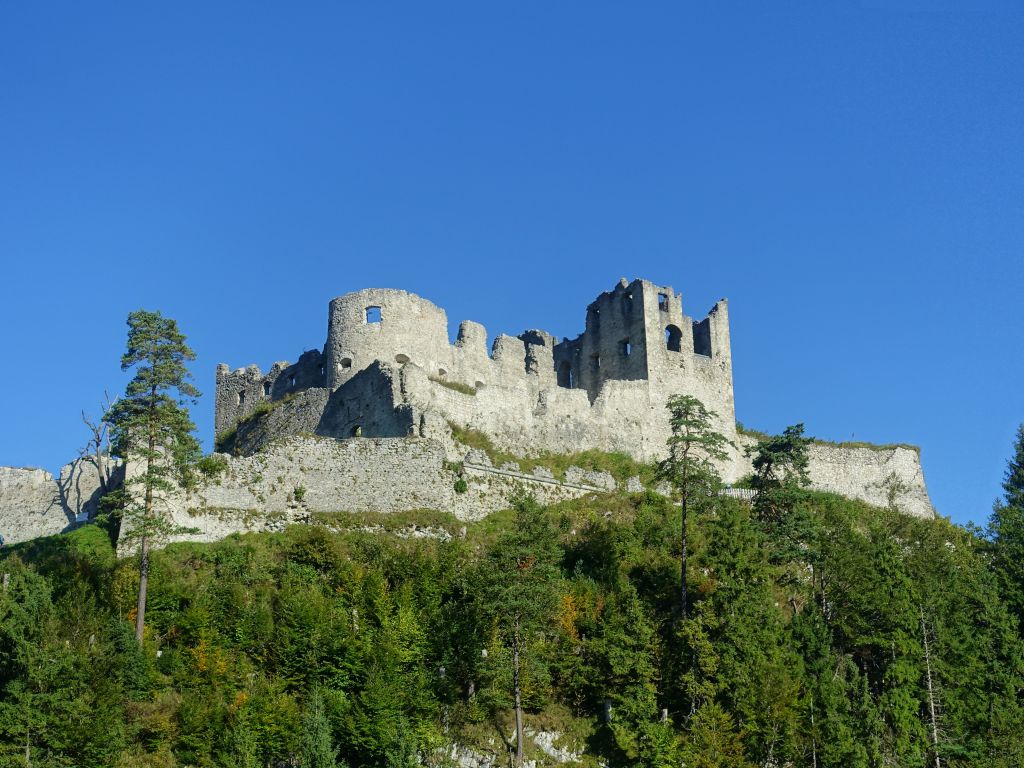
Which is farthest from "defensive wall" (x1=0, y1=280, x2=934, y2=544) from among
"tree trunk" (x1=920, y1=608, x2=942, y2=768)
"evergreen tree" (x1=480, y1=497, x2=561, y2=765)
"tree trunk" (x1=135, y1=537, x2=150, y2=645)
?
"tree trunk" (x1=920, y1=608, x2=942, y2=768)

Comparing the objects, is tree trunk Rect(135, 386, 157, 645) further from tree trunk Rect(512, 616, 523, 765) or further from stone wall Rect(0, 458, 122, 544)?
stone wall Rect(0, 458, 122, 544)

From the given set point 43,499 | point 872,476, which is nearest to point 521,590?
point 43,499

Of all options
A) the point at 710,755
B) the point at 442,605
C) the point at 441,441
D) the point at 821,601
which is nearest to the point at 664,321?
the point at 441,441

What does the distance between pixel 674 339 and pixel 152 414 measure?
3221 centimetres

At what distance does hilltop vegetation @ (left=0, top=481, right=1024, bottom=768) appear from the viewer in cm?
4031

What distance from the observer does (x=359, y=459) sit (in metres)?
54.0

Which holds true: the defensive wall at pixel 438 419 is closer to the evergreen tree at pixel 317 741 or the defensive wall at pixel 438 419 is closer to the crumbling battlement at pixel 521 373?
the crumbling battlement at pixel 521 373

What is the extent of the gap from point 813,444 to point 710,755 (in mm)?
31821

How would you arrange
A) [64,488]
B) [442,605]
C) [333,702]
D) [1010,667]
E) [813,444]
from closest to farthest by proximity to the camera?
[333,702]
[442,605]
[1010,667]
[64,488]
[813,444]

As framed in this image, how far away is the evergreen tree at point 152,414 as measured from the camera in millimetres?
46156

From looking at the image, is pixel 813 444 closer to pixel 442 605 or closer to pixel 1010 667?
pixel 1010 667

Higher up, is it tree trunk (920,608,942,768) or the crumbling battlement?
the crumbling battlement

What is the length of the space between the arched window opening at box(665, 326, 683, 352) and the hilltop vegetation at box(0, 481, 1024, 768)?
67.8 feet

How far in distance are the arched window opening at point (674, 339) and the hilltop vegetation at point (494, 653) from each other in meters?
20.7
